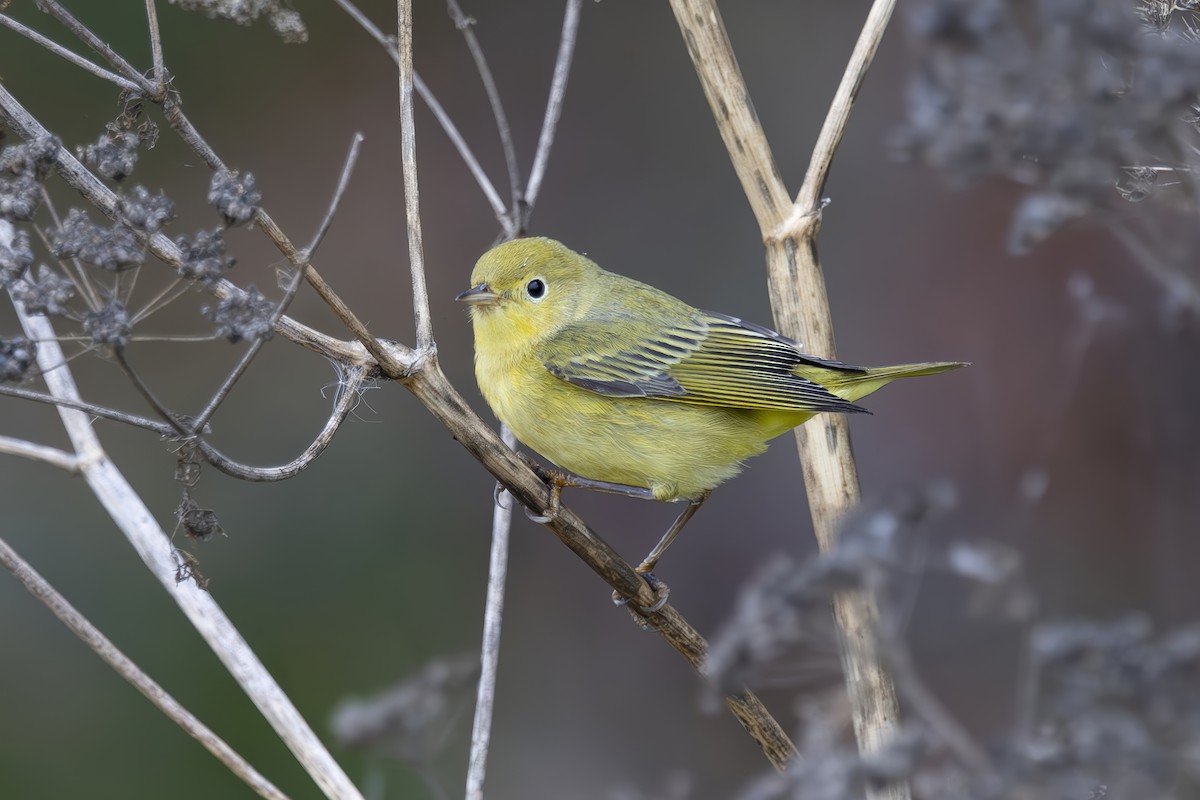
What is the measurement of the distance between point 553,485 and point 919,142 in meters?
1.90

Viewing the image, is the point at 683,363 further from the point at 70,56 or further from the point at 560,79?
the point at 70,56

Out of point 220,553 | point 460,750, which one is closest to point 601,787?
point 460,750

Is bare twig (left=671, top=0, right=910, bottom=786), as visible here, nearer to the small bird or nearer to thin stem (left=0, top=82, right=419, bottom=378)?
the small bird

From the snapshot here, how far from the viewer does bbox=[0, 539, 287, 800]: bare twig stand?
7.27 ft

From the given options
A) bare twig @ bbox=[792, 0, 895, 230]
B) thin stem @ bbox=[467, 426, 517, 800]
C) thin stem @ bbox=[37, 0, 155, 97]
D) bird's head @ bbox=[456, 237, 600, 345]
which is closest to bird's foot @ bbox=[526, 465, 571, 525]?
thin stem @ bbox=[467, 426, 517, 800]

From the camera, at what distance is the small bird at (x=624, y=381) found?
3848 mm

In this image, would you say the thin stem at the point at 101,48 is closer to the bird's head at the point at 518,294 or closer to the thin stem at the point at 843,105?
the thin stem at the point at 843,105

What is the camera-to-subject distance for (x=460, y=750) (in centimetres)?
503

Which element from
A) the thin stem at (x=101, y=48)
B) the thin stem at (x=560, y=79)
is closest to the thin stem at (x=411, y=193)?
the thin stem at (x=101, y=48)

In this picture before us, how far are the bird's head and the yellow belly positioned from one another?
0.14 m

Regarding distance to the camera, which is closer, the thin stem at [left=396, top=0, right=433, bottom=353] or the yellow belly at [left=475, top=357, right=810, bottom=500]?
the thin stem at [left=396, top=0, right=433, bottom=353]

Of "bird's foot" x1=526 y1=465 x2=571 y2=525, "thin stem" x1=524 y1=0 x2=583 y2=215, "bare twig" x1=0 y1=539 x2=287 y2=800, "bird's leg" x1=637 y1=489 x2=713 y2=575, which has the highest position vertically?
"thin stem" x1=524 y1=0 x2=583 y2=215

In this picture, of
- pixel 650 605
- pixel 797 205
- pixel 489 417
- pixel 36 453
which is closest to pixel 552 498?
pixel 650 605

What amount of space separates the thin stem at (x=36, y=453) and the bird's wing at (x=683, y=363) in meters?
1.70
